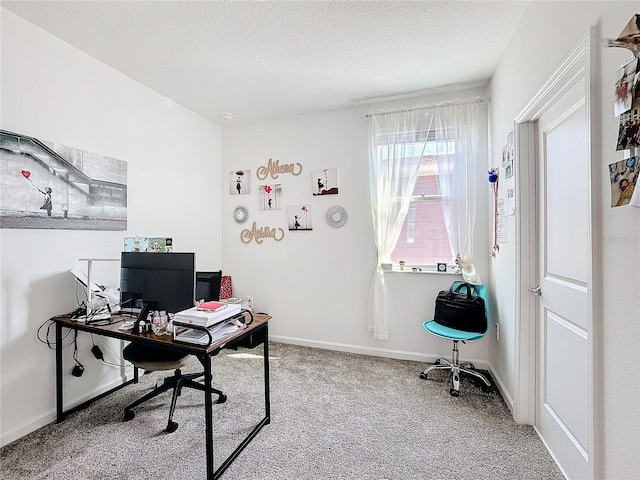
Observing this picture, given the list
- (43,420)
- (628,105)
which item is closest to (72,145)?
(43,420)

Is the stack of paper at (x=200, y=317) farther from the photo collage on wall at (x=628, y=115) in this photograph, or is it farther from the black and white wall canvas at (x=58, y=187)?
the photo collage on wall at (x=628, y=115)

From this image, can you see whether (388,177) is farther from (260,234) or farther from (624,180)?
(624,180)

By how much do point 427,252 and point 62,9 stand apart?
133 inches

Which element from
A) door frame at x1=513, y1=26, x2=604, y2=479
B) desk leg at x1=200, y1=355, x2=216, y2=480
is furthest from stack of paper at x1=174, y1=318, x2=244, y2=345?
door frame at x1=513, y1=26, x2=604, y2=479

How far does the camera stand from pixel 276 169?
11.4 ft

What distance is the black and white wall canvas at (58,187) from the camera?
1812 millimetres

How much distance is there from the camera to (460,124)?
2.75 m

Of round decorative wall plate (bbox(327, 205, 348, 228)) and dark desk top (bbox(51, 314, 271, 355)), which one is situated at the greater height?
round decorative wall plate (bbox(327, 205, 348, 228))

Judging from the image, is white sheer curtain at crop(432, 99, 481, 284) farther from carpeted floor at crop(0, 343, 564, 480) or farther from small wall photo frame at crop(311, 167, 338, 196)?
carpeted floor at crop(0, 343, 564, 480)

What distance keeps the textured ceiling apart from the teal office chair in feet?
6.65

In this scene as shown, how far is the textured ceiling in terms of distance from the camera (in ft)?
5.94

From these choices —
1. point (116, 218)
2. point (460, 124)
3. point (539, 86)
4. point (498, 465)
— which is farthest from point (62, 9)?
point (498, 465)

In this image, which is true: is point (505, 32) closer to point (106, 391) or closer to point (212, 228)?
point (212, 228)

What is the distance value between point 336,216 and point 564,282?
6.87ft
